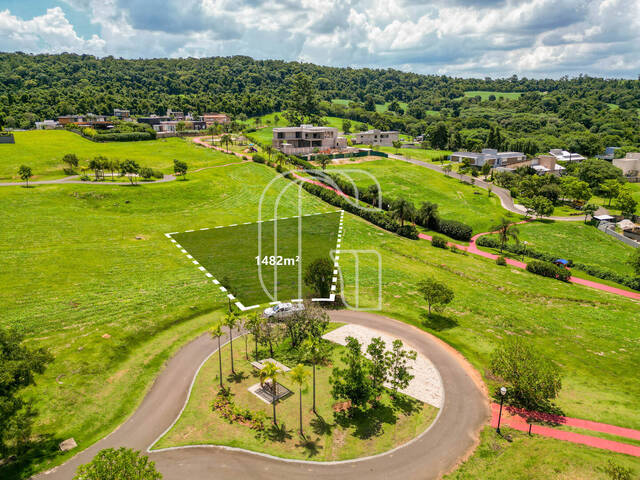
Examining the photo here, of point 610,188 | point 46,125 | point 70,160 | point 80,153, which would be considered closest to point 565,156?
point 610,188

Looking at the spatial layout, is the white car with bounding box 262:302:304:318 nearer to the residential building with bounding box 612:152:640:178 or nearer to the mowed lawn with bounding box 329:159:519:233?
the mowed lawn with bounding box 329:159:519:233

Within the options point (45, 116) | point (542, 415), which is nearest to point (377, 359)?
point (542, 415)

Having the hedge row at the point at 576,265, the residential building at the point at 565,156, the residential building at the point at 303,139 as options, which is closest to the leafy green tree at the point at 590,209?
the hedge row at the point at 576,265

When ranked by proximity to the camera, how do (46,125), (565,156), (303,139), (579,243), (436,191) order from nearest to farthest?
(579,243)
(436,191)
(303,139)
(46,125)
(565,156)

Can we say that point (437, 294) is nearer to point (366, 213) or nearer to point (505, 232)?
point (505, 232)

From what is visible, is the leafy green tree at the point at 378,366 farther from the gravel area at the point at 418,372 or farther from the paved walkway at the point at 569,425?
the paved walkway at the point at 569,425

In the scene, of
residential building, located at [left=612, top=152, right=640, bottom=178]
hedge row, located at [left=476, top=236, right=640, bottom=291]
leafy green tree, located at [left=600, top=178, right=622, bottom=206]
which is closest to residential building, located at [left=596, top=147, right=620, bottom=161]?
residential building, located at [left=612, top=152, right=640, bottom=178]
